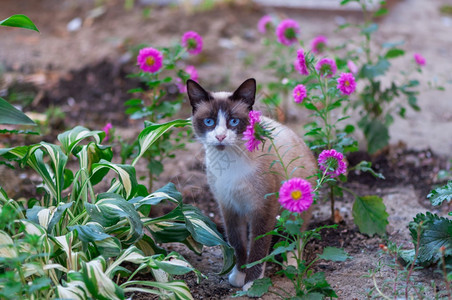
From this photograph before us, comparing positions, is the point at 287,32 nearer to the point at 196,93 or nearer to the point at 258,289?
the point at 196,93

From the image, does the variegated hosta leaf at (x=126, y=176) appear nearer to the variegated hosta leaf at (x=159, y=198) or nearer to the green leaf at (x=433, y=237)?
the variegated hosta leaf at (x=159, y=198)

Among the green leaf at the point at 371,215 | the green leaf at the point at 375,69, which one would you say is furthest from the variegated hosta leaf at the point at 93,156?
the green leaf at the point at 375,69

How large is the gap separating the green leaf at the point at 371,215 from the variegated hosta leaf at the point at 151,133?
1.14 m

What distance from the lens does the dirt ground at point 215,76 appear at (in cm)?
335

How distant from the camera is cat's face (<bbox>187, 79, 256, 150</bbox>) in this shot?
2.82 meters

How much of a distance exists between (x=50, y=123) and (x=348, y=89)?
296 cm

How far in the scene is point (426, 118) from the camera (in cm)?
524

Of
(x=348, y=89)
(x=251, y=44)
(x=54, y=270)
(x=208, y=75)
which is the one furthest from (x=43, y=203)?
(x=251, y=44)

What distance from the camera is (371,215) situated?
10.7ft

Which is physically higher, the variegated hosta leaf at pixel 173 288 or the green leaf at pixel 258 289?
the variegated hosta leaf at pixel 173 288

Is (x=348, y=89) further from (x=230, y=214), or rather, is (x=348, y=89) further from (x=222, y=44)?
(x=222, y=44)

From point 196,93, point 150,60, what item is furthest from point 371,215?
point 150,60

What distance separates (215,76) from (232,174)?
2.98 meters

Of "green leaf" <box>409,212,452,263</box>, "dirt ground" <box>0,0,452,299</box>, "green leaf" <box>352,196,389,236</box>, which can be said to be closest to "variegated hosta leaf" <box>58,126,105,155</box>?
"dirt ground" <box>0,0,452,299</box>
